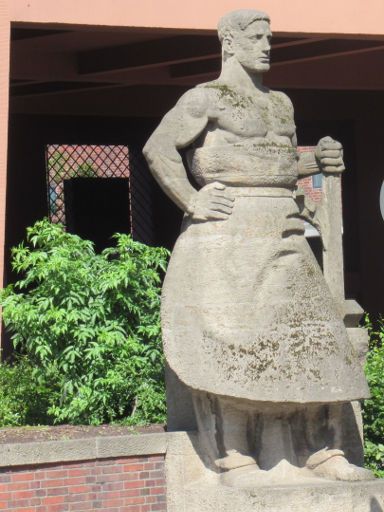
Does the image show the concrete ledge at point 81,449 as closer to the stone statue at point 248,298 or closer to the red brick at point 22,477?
the red brick at point 22,477

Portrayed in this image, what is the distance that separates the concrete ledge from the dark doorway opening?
8910mm

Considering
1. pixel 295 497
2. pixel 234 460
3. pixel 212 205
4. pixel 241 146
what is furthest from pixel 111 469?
pixel 241 146

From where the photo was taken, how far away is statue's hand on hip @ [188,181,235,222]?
7.80m

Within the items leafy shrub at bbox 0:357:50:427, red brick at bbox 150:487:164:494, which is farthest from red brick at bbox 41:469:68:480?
leafy shrub at bbox 0:357:50:427

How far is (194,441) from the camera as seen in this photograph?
8.10 metres

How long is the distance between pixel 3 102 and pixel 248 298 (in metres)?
3.44

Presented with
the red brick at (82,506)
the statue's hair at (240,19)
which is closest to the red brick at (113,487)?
the red brick at (82,506)

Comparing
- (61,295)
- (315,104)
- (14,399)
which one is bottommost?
(14,399)

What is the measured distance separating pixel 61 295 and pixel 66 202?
784 centimetres

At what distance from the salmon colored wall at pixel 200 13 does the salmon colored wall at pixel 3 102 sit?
115 millimetres

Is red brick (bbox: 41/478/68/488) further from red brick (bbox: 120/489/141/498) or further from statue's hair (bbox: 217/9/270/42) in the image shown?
statue's hair (bbox: 217/9/270/42)

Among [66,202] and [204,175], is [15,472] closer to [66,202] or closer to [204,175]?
[204,175]

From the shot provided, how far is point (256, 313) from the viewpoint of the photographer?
7.69 metres

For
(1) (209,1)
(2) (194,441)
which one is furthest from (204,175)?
(1) (209,1)
